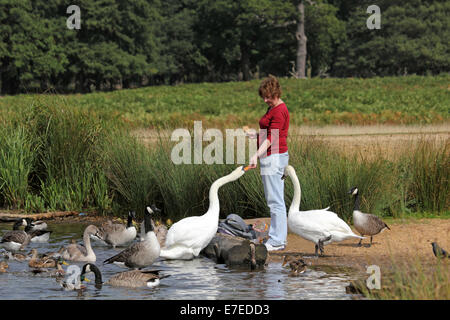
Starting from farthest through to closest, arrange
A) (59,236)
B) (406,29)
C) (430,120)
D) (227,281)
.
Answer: (406,29) → (430,120) → (59,236) → (227,281)

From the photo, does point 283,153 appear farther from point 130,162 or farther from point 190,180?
point 130,162

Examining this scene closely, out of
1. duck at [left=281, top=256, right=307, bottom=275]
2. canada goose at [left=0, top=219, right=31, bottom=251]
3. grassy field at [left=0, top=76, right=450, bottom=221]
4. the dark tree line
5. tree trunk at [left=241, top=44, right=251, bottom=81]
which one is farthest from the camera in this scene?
tree trunk at [left=241, top=44, right=251, bottom=81]

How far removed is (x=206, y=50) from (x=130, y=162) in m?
85.7

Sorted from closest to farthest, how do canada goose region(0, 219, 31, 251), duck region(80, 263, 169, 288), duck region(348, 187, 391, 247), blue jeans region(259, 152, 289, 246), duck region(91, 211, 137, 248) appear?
duck region(80, 263, 169, 288), blue jeans region(259, 152, 289, 246), duck region(348, 187, 391, 247), canada goose region(0, 219, 31, 251), duck region(91, 211, 137, 248)

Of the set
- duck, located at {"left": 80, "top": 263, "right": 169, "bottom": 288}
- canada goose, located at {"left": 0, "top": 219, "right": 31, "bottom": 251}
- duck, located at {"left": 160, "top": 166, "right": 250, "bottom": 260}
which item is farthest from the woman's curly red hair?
canada goose, located at {"left": 0, "top": 219, "right": 31, "bottom": 251}

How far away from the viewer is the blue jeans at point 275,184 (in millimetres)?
12406

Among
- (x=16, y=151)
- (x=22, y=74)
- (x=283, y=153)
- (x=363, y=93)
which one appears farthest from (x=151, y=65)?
(x=283, y=153)

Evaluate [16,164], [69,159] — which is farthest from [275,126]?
[16,164]

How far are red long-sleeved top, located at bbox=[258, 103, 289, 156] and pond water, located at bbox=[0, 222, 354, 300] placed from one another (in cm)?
181

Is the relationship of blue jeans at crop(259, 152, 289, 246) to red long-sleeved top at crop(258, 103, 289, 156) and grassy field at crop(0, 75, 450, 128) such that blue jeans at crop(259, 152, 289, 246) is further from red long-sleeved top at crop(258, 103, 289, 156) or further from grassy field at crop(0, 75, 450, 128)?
grassy field at crop(0, 75, 450, 128)

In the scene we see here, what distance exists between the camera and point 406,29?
89562mm

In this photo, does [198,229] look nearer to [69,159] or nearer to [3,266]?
[3,266]

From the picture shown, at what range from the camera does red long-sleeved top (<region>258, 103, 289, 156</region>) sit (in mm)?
12266

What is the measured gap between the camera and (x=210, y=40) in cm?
9850
